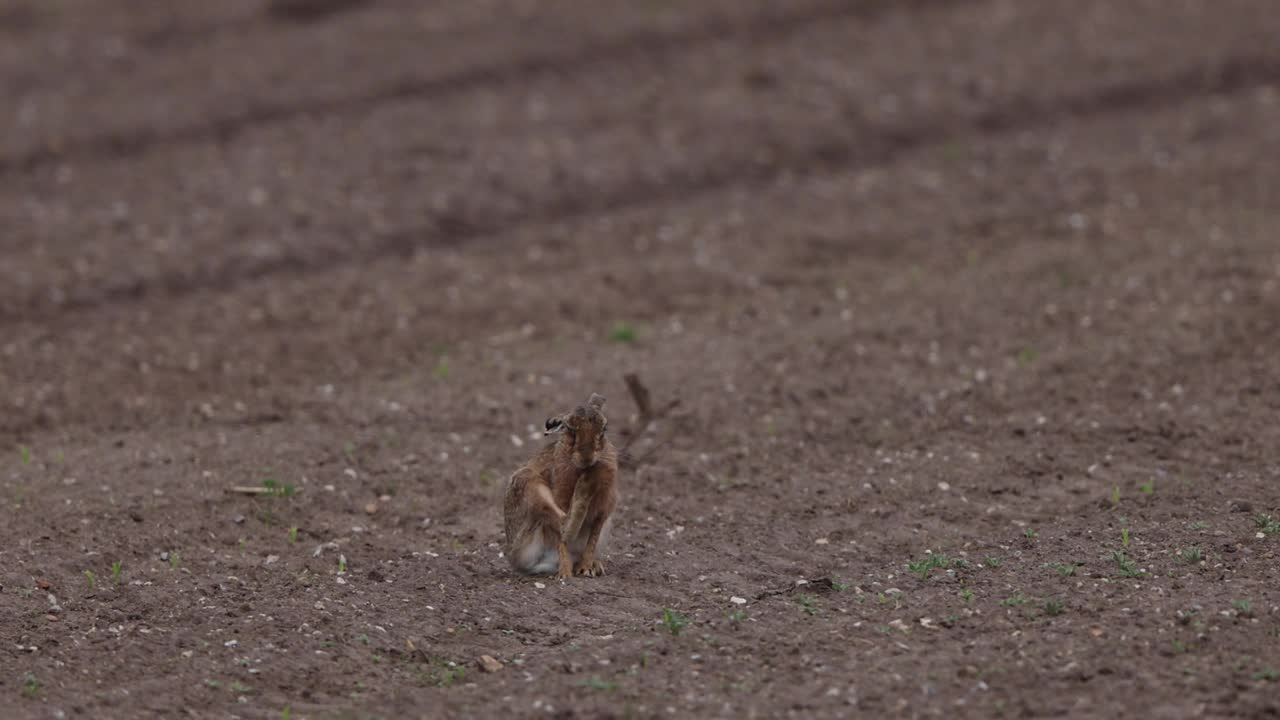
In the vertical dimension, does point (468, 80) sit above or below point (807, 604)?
above

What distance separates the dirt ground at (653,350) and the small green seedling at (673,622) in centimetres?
3

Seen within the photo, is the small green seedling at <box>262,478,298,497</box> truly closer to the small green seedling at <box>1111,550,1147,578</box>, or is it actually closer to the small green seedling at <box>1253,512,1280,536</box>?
the small green seedling at <box>1111,550,1147,578</box>

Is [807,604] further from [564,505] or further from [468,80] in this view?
[468,80]

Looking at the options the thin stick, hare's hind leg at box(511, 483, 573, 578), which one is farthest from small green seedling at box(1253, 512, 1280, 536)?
the thin stick

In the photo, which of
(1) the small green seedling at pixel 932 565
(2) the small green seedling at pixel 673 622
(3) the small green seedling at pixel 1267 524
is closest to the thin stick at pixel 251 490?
(2) the small green seedling at pixel 673 622

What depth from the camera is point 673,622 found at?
8.38m

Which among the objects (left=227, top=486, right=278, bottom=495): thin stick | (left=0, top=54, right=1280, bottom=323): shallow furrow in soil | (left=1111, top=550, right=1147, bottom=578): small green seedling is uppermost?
(left=0, top=54, right=1280, bottom=323): shallow furrow in soil

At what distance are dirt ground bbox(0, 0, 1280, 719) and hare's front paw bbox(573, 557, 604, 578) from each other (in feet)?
0.55

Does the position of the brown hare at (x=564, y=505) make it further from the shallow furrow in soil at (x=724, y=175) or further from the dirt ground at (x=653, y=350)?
the shallow furrow in soil at (x=724, y=175)

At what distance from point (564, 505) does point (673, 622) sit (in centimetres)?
105

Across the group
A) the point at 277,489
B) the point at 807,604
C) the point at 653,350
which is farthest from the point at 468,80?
the point at 807,604

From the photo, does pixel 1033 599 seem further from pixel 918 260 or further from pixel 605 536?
pixel 918 260

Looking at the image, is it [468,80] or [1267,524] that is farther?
[468,80]

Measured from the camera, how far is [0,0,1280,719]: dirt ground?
8.20m
